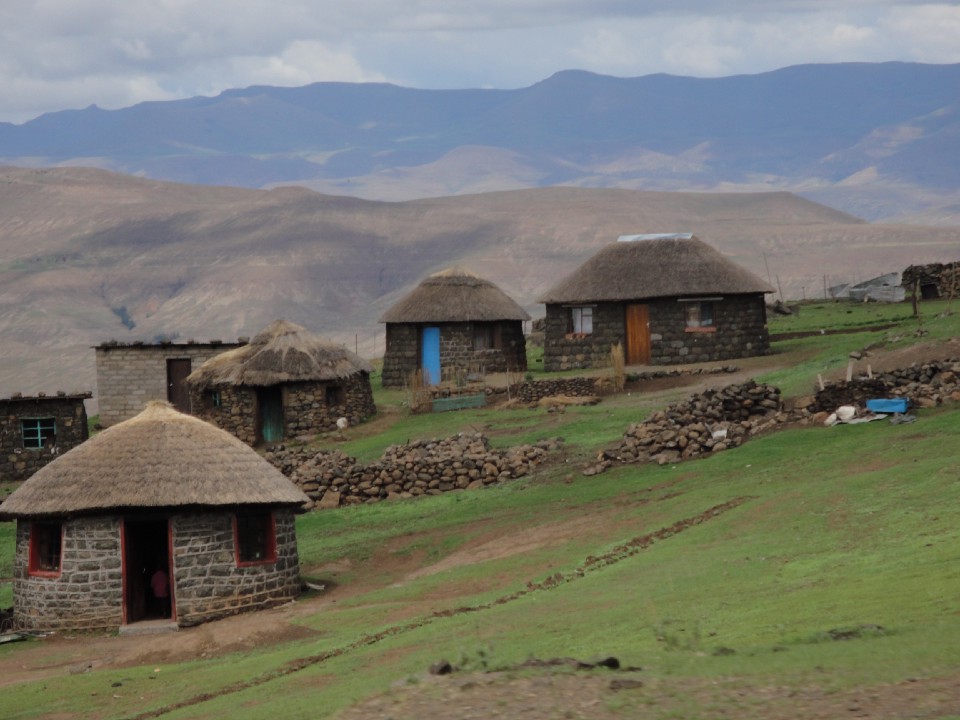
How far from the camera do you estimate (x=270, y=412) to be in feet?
165

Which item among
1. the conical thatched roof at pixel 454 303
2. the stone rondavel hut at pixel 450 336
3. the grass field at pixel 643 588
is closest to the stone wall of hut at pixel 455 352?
the stone rondavel hut at pixel 450 336

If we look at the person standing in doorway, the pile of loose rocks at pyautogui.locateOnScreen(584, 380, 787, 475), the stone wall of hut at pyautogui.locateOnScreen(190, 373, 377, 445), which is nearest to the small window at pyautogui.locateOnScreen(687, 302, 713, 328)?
the stone wall of hut at pyautogui.locateOnScreen(190, 373, 377, 445)

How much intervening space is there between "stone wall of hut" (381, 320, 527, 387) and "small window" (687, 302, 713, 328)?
6858 mm

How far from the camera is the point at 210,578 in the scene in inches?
1060

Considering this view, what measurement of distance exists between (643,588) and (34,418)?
3133 cm

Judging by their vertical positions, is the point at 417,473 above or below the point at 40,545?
above

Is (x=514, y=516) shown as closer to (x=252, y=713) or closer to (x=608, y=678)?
(x=252, y=713)

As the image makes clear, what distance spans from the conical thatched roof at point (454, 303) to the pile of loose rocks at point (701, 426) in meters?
21.3

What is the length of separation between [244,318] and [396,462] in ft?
453

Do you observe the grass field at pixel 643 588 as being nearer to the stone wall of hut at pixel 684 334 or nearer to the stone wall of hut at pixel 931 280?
the stone wall of hut at pixel 684 334

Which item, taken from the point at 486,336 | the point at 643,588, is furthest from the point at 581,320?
the point at 643,588

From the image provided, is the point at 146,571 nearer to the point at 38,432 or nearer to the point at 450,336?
the point at 38,432

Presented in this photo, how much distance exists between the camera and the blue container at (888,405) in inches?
1275

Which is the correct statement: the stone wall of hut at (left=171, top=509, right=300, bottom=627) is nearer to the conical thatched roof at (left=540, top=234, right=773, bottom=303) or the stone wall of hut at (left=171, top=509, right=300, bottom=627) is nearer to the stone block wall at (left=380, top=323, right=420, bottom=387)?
the conical thatched roof at (left=540, top=234, right=773, bottom=303)
